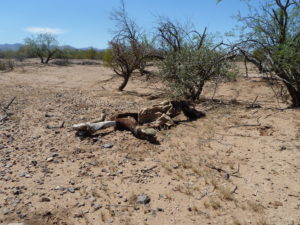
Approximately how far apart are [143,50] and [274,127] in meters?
6.85

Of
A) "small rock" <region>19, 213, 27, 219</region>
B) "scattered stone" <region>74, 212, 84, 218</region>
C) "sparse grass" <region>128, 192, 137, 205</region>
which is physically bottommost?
"small rock" <region>19, 213, 27, 219</region>

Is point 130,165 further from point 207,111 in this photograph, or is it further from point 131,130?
point 207,111

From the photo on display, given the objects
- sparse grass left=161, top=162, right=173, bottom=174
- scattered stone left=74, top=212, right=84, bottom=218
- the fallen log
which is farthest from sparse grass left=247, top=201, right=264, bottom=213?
the fallen log

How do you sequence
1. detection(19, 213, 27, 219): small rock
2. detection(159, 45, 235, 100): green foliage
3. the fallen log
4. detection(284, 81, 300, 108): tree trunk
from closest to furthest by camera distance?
detection(19, 213, 27, 219): small rock, the fallen log, detection(284, 81, 300, 108): tree trunk, detection(159, 45, 235, 100): green foliage

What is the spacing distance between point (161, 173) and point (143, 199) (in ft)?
2.05

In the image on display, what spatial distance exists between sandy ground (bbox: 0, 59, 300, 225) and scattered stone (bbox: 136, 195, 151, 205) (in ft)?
0.11

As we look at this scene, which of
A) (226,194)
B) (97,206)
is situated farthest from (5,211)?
(226,194)

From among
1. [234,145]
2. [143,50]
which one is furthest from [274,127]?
[143,50]

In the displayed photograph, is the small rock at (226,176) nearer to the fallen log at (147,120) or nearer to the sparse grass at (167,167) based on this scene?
the sparse grass at (167,167)

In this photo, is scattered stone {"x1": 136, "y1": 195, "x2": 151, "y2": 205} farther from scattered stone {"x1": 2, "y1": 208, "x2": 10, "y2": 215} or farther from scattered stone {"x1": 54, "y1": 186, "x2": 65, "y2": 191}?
scattered stone {"x1": 2, "y1": 208, "x2": 10, "y2": 215}

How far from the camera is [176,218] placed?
2.53 meters

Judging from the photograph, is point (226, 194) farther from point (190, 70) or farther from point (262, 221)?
point (190, 70)

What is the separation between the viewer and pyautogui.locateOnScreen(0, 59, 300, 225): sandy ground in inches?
102

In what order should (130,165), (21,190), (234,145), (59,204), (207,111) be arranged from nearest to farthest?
1. (59,204)
2. (21,190)
3. (130,165)
4. (234,145)
5. (207,111)
